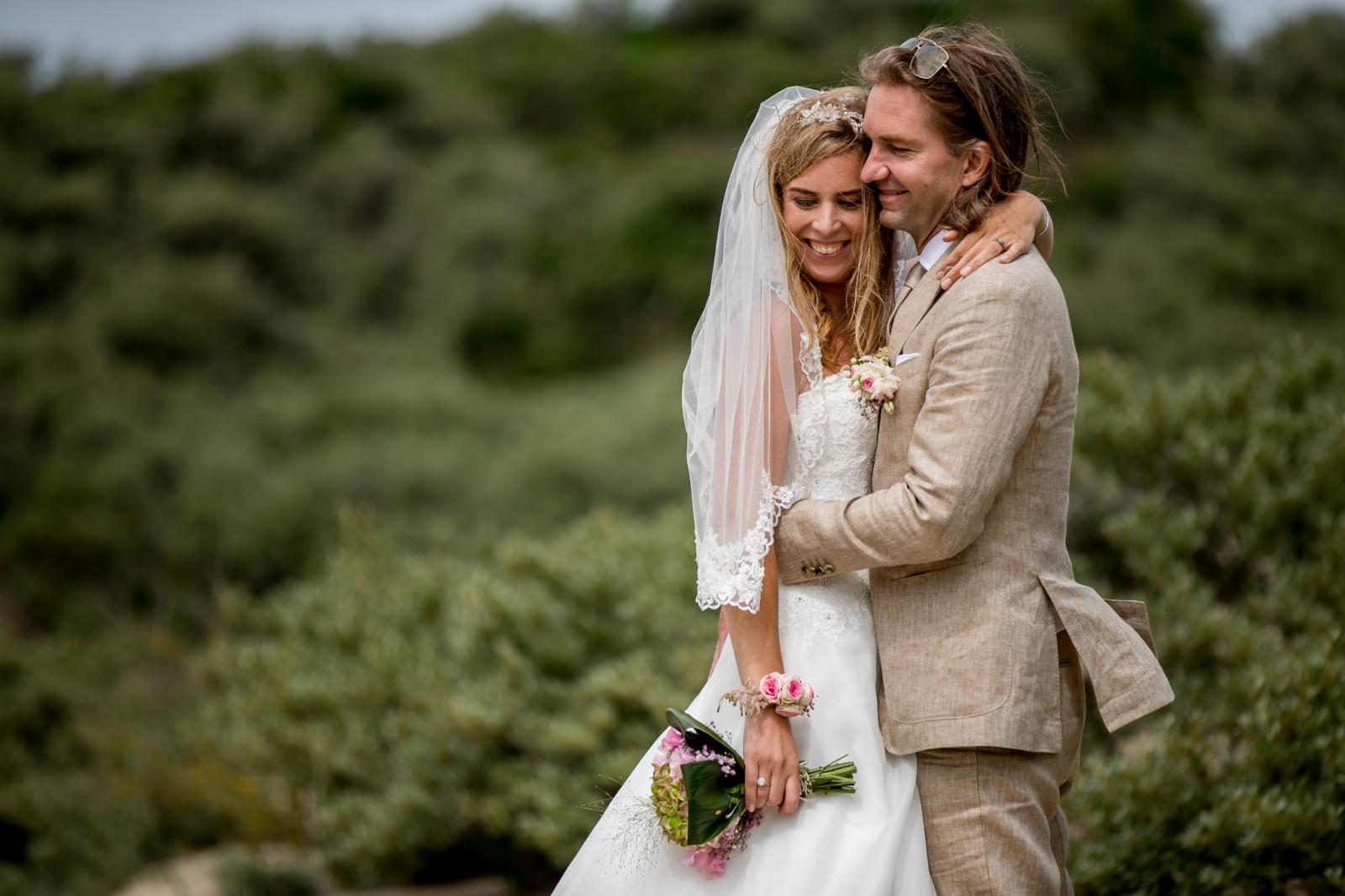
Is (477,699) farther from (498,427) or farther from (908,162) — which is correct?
(498,427)

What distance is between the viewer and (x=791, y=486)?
2598 mm

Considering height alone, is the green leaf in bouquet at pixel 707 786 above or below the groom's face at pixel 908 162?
below

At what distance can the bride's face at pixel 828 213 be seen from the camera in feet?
8.72

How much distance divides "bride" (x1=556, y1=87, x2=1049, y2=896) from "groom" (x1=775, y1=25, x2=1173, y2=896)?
2.9 inches

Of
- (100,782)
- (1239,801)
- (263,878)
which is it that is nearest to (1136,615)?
(1239,801)

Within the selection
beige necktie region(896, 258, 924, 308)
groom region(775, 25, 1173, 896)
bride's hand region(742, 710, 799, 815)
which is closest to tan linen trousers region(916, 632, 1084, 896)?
groom region(775, 25, 1173, 896)

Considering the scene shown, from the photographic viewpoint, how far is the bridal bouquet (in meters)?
2.36

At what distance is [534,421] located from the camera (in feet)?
54.7

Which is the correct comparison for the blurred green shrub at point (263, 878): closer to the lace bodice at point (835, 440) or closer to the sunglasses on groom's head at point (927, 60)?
the lace bodice at point (835, 440)

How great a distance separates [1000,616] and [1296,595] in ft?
9.33

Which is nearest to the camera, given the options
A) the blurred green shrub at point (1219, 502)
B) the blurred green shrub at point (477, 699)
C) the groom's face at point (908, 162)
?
the groom's face at point (908, 162)

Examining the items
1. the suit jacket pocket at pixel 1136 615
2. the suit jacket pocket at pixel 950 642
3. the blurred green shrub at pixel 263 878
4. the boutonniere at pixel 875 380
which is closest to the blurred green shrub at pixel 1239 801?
the suit jacket pocket at pixel 1136 615

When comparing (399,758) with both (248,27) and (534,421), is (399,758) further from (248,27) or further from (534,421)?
(248,27)

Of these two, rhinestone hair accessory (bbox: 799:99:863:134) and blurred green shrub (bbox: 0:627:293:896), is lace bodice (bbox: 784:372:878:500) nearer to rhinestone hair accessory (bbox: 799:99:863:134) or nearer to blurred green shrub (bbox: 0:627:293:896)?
rhinestone hair accessory (bbox: 799:99:863:134)
